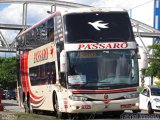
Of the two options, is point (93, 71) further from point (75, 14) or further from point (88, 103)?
point (75, 14)

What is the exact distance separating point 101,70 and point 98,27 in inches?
66.0

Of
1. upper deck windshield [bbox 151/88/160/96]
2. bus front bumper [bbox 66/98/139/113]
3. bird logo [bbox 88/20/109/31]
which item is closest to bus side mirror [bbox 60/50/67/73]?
bus front bumper [bbox 66/98/139/113]

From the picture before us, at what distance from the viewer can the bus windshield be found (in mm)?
17875

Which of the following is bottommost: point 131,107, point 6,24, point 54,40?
point 131,107

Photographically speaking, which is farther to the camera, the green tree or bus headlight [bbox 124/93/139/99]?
the green tree

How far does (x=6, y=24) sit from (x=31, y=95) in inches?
2562

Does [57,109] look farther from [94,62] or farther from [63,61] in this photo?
[94,62]

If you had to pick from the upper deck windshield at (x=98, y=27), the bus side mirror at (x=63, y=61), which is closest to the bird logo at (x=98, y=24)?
the upper deck windshield at (x=98, y=27)

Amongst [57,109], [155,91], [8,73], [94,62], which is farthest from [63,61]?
[8,73]

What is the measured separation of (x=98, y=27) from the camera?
18.6m

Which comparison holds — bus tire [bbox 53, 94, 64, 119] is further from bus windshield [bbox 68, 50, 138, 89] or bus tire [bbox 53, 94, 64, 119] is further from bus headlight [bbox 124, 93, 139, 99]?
bus headlight [bbox 124, 93, 139, 99]

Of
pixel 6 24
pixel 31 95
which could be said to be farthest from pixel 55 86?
pixel 6 24

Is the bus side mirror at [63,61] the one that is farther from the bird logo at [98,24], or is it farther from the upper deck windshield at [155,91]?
the upper deck windshield at [155,91]

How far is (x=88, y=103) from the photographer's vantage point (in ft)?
58.3
